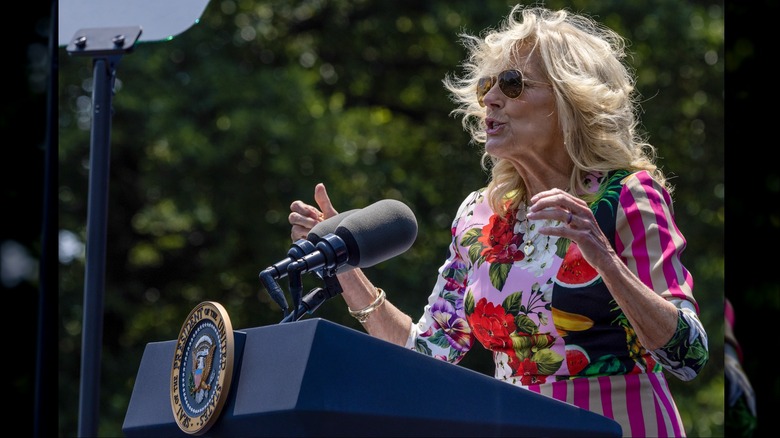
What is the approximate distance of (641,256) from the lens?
1.96 metres

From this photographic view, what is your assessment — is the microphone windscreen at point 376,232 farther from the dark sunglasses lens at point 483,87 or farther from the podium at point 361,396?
the dark sunglasses lens at point 483,87

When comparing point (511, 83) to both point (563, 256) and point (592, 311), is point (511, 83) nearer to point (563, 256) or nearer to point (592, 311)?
point (563, 256)

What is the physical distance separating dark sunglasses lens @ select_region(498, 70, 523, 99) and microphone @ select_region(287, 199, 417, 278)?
0.53 meters

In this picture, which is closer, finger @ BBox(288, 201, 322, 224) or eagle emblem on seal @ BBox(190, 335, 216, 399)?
eagle emblem on seal @ BBox(190, 335, 216, 399)

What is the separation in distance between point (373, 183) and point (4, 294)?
723 centimetres

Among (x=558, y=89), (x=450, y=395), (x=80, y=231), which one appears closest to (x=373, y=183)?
(x=80, y=231)

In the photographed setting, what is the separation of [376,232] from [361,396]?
18.0 inches

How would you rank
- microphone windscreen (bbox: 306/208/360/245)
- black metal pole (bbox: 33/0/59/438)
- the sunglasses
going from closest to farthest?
black metal pole (bbox: 33/0/59/438) < microphone windscreen (bbox: 306/208/360/245) < the sunglasses

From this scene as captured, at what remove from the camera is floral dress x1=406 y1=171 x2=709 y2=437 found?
1.94m

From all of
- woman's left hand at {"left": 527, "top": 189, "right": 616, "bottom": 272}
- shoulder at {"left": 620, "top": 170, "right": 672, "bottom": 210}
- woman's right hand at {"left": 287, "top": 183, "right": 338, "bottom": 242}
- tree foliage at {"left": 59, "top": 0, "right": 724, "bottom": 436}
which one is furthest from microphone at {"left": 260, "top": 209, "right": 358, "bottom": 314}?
tree foliage at {"left": 59, "top": 0, "right": 724, "bottom": 436}

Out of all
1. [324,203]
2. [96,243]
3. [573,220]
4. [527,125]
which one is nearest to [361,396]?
[573,220]

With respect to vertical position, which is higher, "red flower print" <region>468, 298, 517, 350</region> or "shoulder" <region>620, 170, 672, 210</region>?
"shoulder" <region>620, 170, 672, 210</region>

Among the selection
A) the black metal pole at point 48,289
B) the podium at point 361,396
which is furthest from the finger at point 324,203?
the black metal pole at point 48,289

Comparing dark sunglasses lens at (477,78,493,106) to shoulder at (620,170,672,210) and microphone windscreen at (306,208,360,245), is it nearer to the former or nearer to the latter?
shoulder at (620,170,672,210)
